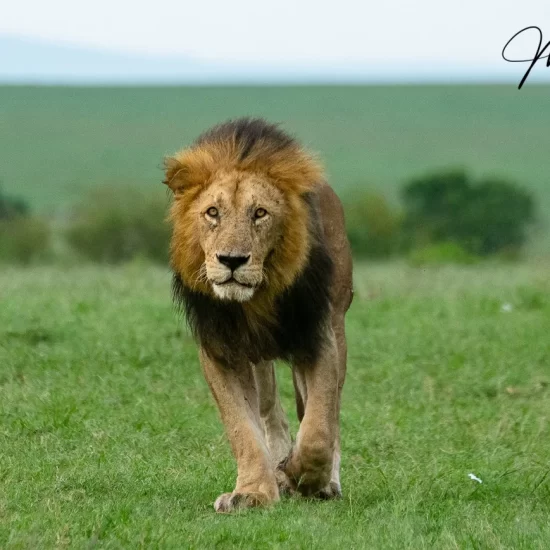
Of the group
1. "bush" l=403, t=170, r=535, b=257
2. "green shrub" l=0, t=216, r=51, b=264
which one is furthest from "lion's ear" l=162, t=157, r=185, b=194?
"bush" l=403, t=170, r=535, b=257

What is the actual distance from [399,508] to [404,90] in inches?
2492

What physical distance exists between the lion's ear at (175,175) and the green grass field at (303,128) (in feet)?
106

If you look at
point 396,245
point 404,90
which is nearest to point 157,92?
point 404,90

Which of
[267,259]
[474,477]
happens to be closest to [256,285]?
[267,259]

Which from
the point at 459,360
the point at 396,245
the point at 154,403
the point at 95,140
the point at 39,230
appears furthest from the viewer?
the point at 95,140

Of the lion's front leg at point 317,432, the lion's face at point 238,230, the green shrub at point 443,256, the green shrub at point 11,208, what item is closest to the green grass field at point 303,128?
the green shrub at point 11,208

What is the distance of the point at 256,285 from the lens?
5.43 m

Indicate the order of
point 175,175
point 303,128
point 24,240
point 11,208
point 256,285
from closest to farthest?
point 256,285, point 175,175, point 24,240, point 11,208, point 303,128

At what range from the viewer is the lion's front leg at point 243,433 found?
212 inches

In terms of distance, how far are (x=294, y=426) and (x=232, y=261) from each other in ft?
8.27

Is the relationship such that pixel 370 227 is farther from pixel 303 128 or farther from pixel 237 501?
pixel 303 128

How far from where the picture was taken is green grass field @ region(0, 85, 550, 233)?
4625 cm

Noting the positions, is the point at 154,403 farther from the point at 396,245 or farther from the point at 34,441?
the point at 396,245

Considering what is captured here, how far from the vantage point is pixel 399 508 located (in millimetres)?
5301
